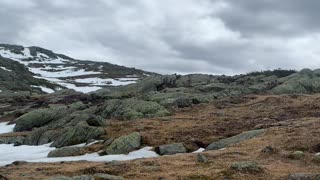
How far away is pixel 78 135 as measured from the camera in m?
41.6

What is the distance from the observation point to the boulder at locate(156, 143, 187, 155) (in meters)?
33.7

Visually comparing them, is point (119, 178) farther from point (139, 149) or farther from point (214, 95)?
point (214, 95)

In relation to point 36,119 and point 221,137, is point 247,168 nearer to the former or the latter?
point 221,137

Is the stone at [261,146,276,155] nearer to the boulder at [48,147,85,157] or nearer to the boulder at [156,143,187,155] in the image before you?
the boulder at [156,143,187,155]

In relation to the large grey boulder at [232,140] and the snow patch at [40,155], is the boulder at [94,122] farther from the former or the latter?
the large grey boulder at [232,140]

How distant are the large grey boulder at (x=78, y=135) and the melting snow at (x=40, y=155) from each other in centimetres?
104

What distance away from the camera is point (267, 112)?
50.4m

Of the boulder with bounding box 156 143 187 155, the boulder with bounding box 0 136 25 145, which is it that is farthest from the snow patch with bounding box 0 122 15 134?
the boulder with bounding box 156 143 187 155

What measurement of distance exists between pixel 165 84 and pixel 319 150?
56.1 metres

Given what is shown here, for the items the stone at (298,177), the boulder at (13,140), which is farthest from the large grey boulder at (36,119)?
the stone at (298,177)

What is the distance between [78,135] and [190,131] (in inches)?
433

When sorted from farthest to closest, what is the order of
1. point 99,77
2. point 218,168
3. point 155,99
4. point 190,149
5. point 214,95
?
1. point 99,77
2. point 214,95
3. point 155,99
4. point 190,149
5. point 218,168

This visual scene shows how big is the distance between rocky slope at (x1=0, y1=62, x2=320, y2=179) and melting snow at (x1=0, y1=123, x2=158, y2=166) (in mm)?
861

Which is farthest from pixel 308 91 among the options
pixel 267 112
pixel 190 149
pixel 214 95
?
pixel 190 149
